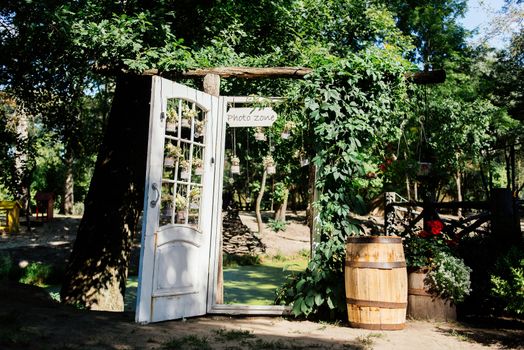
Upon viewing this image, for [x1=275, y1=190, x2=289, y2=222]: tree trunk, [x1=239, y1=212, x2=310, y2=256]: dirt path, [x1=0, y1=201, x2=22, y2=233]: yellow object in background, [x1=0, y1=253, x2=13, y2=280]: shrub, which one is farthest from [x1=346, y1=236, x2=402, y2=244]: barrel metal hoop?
[x1=275, y1=190, x2=289, y2=222]: tree trunk

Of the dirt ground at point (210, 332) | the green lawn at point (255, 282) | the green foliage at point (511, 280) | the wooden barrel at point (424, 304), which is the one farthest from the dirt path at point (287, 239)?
the green foliage at point (511, 280)

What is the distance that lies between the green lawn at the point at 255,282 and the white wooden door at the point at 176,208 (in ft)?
4.77

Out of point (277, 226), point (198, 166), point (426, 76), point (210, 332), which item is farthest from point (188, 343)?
point (277, 226)

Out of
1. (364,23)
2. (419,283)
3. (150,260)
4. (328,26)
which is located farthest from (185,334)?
(364,23)

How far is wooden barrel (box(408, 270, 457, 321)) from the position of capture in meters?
4.84

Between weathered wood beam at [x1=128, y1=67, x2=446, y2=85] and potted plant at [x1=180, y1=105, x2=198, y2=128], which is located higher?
weathered wood beam at [x1=128, y1=67, x2=446, y2=85]

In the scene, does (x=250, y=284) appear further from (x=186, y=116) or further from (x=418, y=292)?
(x=186, y=116)

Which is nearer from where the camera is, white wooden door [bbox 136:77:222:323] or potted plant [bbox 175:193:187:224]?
white wooden door [bbox 136:77:222:323]

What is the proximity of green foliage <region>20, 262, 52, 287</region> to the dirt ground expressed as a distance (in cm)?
451

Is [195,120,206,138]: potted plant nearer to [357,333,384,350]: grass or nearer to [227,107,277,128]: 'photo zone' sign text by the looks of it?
[227,107,277,128]: 'photo zone' sign text

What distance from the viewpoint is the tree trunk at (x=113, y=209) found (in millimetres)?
6340

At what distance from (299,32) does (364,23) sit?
2519 mm

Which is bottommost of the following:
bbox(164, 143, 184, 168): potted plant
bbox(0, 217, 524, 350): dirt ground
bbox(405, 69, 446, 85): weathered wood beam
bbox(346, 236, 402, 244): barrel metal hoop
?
bbox(0, 217, 524, 350): dirt ground

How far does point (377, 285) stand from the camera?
4363mm
